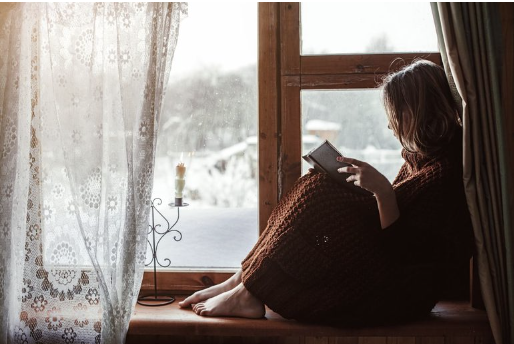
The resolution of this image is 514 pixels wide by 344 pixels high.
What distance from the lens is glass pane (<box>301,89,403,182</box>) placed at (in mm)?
1977

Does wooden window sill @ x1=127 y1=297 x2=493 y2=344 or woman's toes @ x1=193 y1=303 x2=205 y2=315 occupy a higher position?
woman's toes @ x1=193 y1=303 x2=205 y2=315

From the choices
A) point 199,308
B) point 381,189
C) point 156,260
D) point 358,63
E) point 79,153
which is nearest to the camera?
point 381,189

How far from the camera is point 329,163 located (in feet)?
5.43

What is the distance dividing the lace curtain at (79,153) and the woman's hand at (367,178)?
0.61 metres

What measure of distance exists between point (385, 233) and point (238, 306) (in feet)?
1.72

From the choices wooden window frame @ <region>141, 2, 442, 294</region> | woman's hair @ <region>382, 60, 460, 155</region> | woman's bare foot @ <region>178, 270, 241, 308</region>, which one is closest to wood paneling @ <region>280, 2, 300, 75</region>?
wooden window frame @ <region>141, 2, 442, 294</region>

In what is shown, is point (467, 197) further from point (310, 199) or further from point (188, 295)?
point (188, 295)

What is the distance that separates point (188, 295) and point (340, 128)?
0.85 metres

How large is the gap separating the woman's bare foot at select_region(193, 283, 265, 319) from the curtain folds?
71 cm

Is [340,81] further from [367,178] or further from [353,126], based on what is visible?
[367,178]

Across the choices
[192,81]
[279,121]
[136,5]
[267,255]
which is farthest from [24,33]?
[267,255]

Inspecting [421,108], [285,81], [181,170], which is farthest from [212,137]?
[421,108]

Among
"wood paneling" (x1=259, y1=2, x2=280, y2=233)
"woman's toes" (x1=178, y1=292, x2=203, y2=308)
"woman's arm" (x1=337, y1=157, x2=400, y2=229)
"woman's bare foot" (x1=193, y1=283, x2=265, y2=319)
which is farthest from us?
"wood paneling" (x1=259, y1=2, x2=280, y2=233)

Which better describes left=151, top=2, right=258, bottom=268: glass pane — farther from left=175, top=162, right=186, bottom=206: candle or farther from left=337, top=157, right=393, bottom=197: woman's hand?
left=337, top=157, right=393, bottom=197: woman's hand
